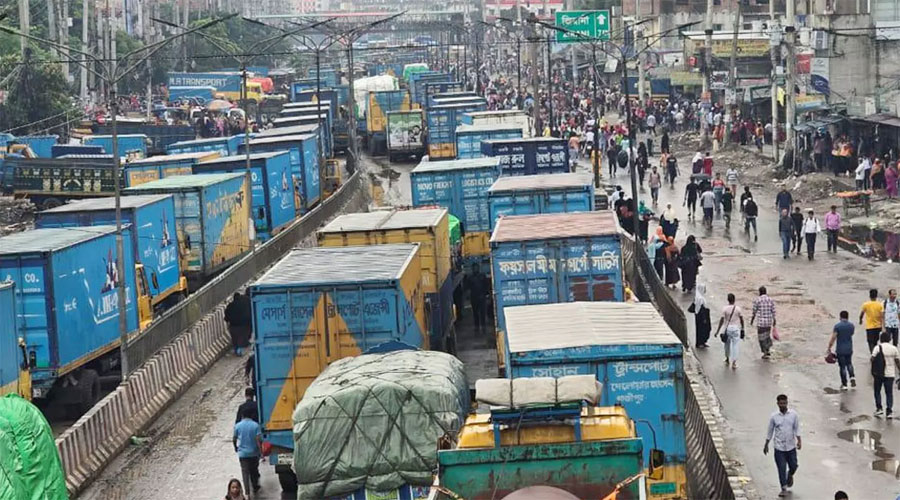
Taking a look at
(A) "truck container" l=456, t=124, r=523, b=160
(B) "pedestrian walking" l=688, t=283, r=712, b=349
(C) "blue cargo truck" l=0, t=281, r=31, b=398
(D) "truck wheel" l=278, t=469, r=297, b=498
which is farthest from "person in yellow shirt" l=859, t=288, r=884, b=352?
(A) "truck container" l=456, t=124, r=523, b=160

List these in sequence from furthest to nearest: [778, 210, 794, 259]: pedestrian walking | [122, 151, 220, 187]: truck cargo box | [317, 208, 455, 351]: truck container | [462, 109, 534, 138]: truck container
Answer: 1. [462, 109, 534, 138]: truck container
2. [122, 151, 220, 187]: truck cargo box
3. [778, 210, 794, 259]: pedestrian walking
4. [317, 208, 455, 351]: truck container

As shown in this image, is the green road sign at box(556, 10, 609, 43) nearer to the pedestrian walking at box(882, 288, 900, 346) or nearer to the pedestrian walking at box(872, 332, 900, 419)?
the pedestrian walking at box(882, 288, 900, 346)

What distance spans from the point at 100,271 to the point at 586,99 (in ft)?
219

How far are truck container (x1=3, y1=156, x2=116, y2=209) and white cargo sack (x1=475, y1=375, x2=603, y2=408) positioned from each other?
41002 mm

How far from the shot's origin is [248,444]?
18.5 metres

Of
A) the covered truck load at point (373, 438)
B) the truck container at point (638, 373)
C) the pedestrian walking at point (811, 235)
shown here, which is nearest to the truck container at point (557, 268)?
the truck container at point (638, 373)

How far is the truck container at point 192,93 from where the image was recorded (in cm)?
10212

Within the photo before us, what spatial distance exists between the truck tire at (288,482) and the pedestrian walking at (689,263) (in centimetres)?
1406

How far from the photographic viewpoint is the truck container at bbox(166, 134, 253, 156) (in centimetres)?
5094

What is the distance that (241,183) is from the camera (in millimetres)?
37938

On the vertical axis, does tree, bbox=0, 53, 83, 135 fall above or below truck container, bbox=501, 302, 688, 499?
above

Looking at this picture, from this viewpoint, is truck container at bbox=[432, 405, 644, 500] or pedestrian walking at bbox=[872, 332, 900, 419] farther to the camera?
pedestrian walking at bbox=[872, 332, 900, 419]

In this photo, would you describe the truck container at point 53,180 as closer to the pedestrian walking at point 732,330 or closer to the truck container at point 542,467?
the pedestrian walking at point 732,330

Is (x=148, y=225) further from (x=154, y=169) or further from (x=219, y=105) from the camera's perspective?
(x=219, y=105)
